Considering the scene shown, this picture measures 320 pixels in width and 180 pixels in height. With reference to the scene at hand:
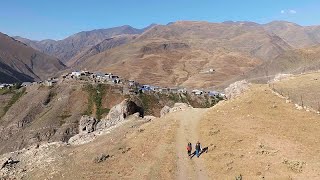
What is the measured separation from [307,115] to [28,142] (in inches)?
4455

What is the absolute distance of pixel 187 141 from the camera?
50.9m

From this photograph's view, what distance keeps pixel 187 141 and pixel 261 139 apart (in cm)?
906

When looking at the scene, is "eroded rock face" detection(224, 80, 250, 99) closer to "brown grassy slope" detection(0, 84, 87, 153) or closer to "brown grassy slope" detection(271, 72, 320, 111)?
"brown grassy slope" detection(271, 72, 320, 111)

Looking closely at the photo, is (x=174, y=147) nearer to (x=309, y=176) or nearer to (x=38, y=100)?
(x=309, y=176)

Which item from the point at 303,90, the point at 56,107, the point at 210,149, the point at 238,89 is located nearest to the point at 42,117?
the point at 56,107

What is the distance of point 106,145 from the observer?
178ft

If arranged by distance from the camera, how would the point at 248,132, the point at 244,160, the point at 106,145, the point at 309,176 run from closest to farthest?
the point at 309,176
the point at 244,160
the point at 248,132
the point at 106,145

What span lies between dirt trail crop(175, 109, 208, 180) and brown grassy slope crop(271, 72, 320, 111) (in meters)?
13.4

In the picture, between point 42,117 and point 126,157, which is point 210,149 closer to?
point 126,157

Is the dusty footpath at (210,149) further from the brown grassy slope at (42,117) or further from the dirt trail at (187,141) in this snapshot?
the brown grassy slope at (42,117)

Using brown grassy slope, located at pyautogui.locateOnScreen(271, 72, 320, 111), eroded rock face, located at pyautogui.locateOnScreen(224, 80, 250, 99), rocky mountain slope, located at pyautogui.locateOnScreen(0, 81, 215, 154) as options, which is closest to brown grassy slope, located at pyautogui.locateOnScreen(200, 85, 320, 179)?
brown grassy slope, located at pyautogui.locateOnScreen(271, 72, 320, 111)

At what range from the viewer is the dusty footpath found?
138 feet

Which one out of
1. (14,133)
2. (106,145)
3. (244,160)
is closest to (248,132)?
(244,160)

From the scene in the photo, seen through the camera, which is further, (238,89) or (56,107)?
(56,107)
